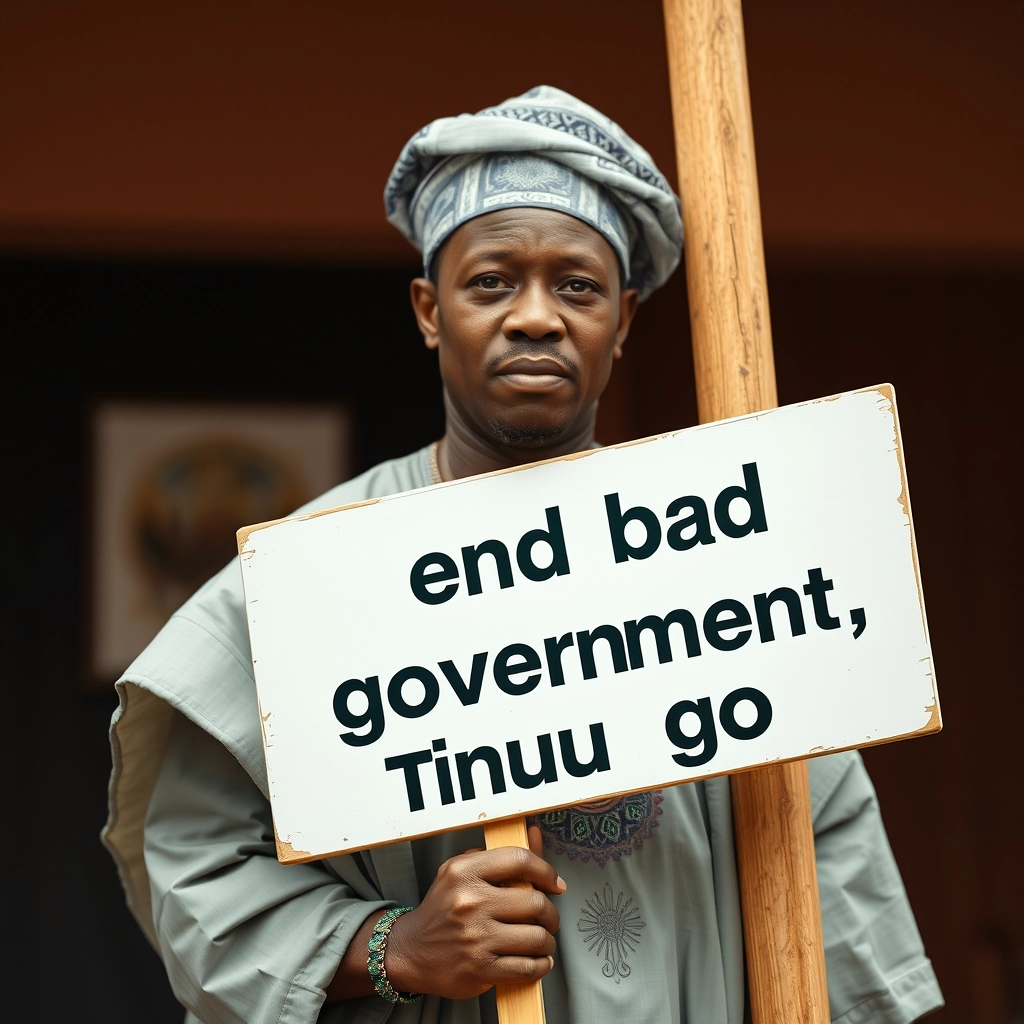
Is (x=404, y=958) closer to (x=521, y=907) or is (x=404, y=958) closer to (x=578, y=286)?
(x=521, y=907)

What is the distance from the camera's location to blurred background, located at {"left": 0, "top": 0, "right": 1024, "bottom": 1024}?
251 centimetres

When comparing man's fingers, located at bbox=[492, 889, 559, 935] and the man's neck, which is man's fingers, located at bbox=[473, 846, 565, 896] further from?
the man's neck

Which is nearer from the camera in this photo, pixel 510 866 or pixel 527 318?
pixel 510 866

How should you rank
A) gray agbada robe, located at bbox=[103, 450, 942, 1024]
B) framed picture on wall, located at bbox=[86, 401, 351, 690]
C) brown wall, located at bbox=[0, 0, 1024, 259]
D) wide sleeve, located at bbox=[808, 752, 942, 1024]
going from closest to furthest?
gray agbada robe, located at bbox=[103, 450, 942, 1024] → wide sleeve, located at bbox=[808, 752, 942, 1024] → brown wall, located at bbox=[0, 0, 1024, 259] → framed picture on wall, located at bbox=[86, 401, 351, 690]

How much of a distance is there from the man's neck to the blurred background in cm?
140

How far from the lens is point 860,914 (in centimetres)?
129

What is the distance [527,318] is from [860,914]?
69 centimetres

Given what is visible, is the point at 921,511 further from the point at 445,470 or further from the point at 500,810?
the point at 500,810

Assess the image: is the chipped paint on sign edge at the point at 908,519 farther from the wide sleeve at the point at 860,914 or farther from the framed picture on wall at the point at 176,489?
the framed picture on wall at the point at 176,489

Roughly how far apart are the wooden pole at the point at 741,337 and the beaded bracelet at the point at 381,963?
306 mm

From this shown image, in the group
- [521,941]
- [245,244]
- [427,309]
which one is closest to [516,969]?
[521,941]

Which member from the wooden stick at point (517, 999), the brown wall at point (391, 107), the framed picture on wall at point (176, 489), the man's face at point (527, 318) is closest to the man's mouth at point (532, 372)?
the man's face at point (527, 318)

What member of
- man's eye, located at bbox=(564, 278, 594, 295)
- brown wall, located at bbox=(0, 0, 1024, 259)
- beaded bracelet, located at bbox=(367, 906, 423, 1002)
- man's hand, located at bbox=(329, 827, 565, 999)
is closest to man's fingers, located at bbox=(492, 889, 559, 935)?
man's hand, located at bbox=(329, 827, 565, 999)

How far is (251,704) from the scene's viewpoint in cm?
116
